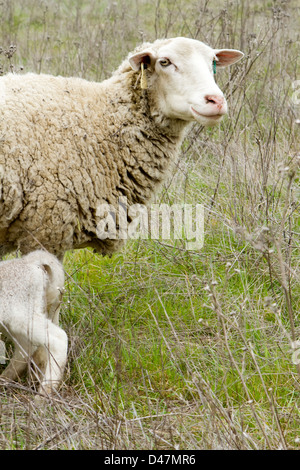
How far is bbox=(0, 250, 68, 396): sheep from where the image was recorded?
10.6ft

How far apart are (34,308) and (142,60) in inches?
61.2

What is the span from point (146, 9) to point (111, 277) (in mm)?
5619

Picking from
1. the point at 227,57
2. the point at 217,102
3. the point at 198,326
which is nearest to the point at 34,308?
the point at 198,326

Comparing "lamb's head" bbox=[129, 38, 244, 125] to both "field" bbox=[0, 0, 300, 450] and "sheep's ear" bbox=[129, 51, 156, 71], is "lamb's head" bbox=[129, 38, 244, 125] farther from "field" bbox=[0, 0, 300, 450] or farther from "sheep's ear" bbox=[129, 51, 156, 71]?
"field" bbox=[0, 0, 300, 450]

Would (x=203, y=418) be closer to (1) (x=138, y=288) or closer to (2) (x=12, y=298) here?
(2) (x=12, y=298)

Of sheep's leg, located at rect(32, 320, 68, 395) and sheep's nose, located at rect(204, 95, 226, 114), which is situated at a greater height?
sheep's nose, located at rect(204, 95, 226, 114)

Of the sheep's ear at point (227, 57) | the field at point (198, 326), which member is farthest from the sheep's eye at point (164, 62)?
the field at point (198, 326)

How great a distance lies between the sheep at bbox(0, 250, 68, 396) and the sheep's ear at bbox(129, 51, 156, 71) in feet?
3.94

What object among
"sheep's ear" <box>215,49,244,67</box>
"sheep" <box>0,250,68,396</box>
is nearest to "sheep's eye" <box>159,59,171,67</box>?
"sheep's ear" <box>215,49,244,67</box>

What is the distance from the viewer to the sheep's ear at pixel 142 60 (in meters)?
3.81

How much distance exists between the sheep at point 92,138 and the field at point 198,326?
0.38m

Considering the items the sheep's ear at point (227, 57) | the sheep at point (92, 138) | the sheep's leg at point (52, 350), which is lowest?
the sheep's leg at point (52, 350)

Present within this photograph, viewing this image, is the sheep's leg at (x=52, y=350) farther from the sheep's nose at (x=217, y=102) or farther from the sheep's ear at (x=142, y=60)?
the sheep's ear at (x=142, y=60)

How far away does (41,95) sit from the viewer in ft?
12.3
